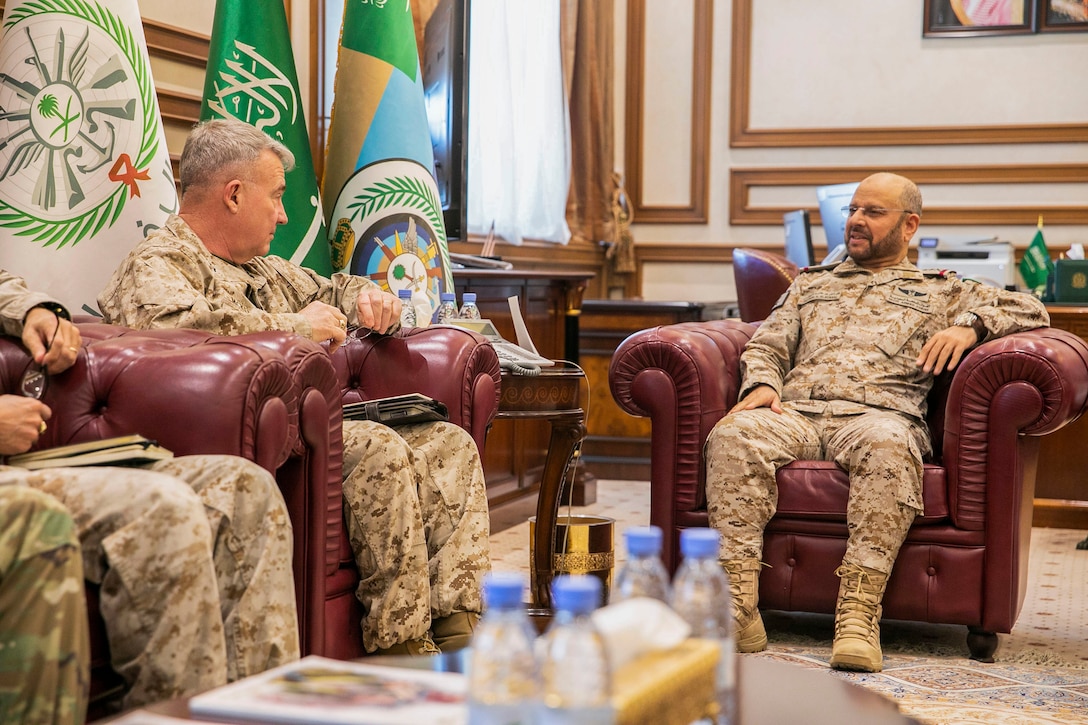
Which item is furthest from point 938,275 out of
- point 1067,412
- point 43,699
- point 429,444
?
point 43,699

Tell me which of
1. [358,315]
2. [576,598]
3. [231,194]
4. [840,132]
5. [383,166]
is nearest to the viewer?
[576,598]

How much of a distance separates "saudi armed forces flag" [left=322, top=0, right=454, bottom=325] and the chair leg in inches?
63.3

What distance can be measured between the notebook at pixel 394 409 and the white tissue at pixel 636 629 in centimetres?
137

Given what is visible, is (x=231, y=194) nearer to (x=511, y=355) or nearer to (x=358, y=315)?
(x=358, y=315)

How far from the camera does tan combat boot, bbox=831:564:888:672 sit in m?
2.72

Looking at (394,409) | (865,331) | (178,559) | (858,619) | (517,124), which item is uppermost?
(517,124)

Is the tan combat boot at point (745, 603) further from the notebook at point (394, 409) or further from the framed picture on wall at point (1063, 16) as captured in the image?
the framed picture on wall at point (1063, 16)

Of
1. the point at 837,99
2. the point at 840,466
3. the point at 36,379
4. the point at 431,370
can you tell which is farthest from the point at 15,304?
the point at 837,99

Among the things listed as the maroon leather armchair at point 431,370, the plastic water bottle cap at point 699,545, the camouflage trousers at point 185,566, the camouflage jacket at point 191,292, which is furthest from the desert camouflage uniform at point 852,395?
the plastic water bottle cap at point 699,545

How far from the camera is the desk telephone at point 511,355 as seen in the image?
9.71ft

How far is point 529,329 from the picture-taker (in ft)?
15.0

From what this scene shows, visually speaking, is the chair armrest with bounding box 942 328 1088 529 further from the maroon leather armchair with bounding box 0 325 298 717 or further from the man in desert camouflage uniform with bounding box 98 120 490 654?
the maroon leather armchair with bounding box 0 325 298 717

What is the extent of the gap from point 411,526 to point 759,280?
238 cm

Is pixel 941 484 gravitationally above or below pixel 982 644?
above
